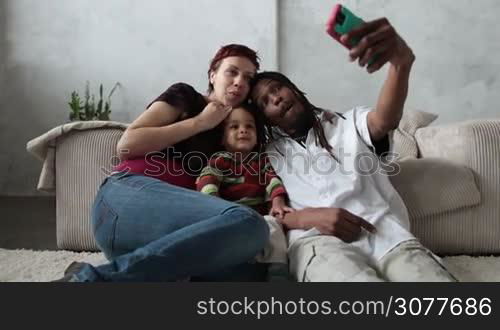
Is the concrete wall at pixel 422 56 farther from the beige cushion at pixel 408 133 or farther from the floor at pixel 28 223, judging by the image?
the floor at pixel 28 223

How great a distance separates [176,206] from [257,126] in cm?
38

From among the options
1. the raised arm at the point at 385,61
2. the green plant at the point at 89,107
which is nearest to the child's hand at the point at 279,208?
the raised arm at the point at 385,61

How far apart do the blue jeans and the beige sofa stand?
1.07 ft

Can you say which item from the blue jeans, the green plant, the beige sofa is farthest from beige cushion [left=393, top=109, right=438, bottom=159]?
the green plant

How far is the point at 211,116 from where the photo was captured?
4.14ft

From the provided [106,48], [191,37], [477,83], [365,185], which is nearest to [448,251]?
[365,185]

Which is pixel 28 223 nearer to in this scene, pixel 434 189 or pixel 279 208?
pixel 279 208

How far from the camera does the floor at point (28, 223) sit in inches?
71.8

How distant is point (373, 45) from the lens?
949 millimetres

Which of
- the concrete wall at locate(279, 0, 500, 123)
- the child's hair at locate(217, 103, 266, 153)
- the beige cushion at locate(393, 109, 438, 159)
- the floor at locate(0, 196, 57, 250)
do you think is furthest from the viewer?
the concrete wall at locate(279, 0, 500, 123)

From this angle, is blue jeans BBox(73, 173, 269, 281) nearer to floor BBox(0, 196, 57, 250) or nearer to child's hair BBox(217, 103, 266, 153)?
child's hair BBox(217, 103, 266, 153)

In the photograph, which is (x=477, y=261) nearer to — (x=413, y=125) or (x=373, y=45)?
(x=413, y=125)

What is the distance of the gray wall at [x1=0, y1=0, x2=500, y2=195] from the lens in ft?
8.98

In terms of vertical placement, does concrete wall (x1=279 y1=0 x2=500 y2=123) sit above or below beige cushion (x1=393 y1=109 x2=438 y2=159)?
above
